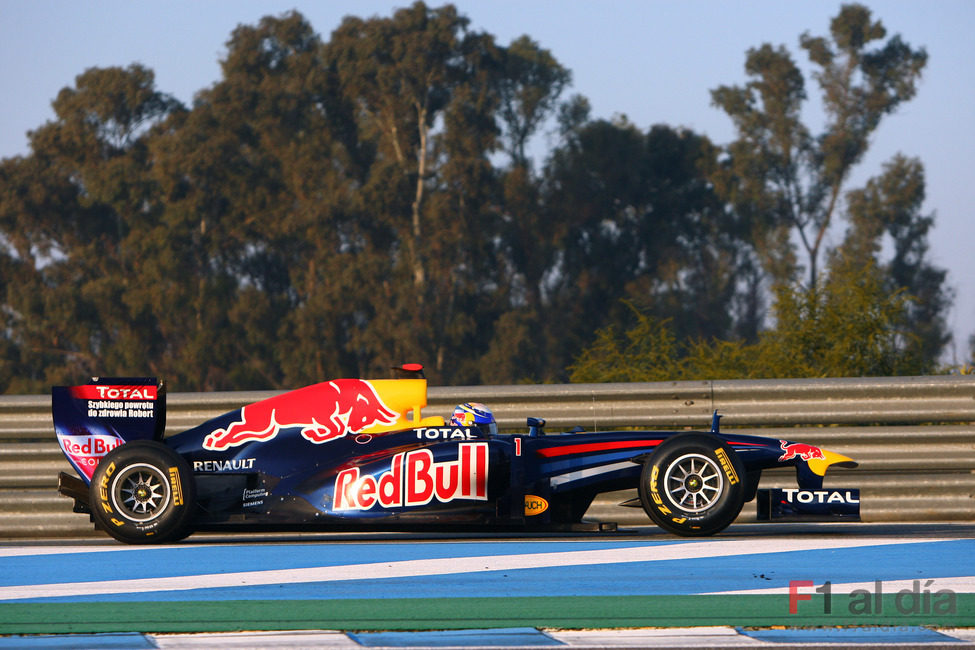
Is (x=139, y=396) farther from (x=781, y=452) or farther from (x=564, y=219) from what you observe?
(x=564, y=219)

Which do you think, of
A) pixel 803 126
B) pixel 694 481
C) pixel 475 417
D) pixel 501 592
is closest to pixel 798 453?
pixel 694 481

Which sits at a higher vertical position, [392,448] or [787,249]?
[787,249]

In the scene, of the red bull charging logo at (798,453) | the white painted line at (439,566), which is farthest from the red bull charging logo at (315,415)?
the red bull charging logo at (798,453)

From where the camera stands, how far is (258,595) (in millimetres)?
5215

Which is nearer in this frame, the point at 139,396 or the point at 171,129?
the point at 139,396

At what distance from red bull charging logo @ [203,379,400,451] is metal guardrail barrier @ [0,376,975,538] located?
955 millimetres

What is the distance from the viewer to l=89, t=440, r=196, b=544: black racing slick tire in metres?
7.05

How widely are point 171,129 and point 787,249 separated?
63.3ft

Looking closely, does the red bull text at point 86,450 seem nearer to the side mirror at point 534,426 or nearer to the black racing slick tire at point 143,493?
the black racing slick tire at point 143,493

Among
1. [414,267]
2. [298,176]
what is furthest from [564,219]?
[298,176]

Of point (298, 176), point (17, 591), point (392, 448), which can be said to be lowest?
point (17, 591)

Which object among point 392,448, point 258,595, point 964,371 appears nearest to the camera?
point 258,595

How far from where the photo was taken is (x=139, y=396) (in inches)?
292

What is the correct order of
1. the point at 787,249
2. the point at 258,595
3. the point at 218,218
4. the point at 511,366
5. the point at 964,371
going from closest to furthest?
the point at 258,595
the point at 964,371
the point at 511,366
the point at 218,218
the point at 787,249
